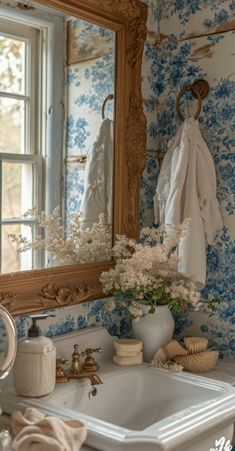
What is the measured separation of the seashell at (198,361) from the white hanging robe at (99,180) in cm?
52

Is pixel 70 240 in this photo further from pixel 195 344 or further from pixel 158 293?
pixel 195 344

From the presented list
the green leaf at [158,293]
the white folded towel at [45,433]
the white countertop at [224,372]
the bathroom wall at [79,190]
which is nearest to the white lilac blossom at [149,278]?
the green leaf at [158,293]

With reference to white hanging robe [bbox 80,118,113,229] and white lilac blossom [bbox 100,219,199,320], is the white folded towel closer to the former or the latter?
white lilac blossom [bbox 100,219,199,320]

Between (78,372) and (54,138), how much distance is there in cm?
70

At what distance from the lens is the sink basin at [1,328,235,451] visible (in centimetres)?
127

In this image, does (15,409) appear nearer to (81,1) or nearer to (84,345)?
(84,345)

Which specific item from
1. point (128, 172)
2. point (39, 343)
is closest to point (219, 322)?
point (128, 172)

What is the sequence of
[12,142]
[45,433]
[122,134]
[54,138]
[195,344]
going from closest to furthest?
[45,433] → [12,142] → [54,138] → [195,344] → [122,134]

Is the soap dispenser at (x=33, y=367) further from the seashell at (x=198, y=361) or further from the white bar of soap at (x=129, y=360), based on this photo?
the seashell at (x=198, y=361)

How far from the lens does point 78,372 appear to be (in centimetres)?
169

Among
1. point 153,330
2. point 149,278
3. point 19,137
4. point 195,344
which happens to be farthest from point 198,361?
point 19,137

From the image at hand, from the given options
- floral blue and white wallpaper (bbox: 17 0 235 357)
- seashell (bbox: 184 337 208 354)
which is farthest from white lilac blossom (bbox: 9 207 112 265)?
seashell (bbox: 184 337 208 354)

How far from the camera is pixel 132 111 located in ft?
6.73

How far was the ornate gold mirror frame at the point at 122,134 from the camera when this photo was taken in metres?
1.80
